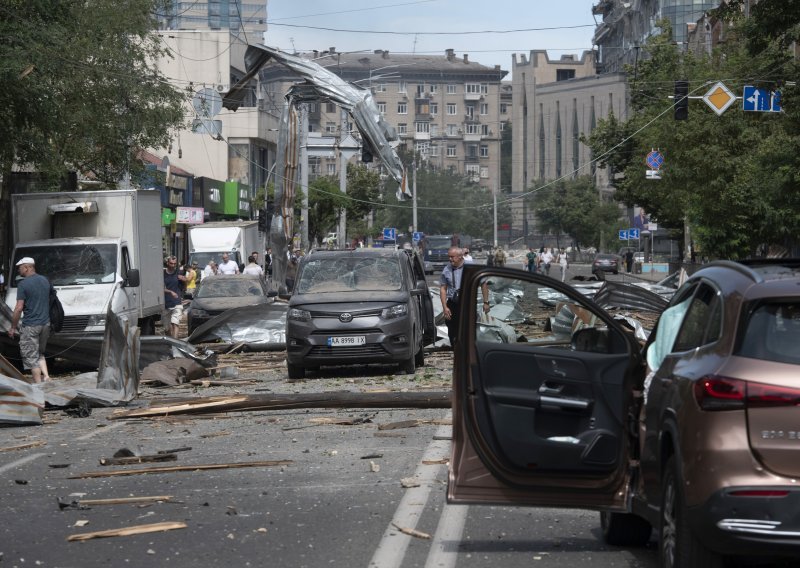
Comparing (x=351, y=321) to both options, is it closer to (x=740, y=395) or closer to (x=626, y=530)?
(x=626, y=530)

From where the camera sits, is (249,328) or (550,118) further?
(550,118)


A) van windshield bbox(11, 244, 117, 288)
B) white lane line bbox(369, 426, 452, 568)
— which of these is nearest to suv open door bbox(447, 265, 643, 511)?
white lane line bbox(369, 426, 452, 568)

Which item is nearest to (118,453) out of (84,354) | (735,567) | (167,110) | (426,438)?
(426,438)

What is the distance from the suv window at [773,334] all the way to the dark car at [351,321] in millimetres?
12605

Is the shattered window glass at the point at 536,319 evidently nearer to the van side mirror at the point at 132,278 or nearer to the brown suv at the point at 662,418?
the brown suv at the point at 662,418

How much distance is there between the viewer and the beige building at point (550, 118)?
477ft

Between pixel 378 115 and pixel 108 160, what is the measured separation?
8.90 metres

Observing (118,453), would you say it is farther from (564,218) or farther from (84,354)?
(564,218)

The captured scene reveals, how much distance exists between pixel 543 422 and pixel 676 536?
1037mm

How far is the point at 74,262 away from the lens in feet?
74.9

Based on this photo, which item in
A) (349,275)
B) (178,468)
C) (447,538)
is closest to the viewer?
(447,538)

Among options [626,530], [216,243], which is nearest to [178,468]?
[626,530]

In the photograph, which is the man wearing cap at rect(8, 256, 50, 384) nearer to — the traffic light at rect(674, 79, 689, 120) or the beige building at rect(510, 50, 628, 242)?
the traffic light at rect(674, 79, 689, 120)

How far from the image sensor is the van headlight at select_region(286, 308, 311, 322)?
705 inches
